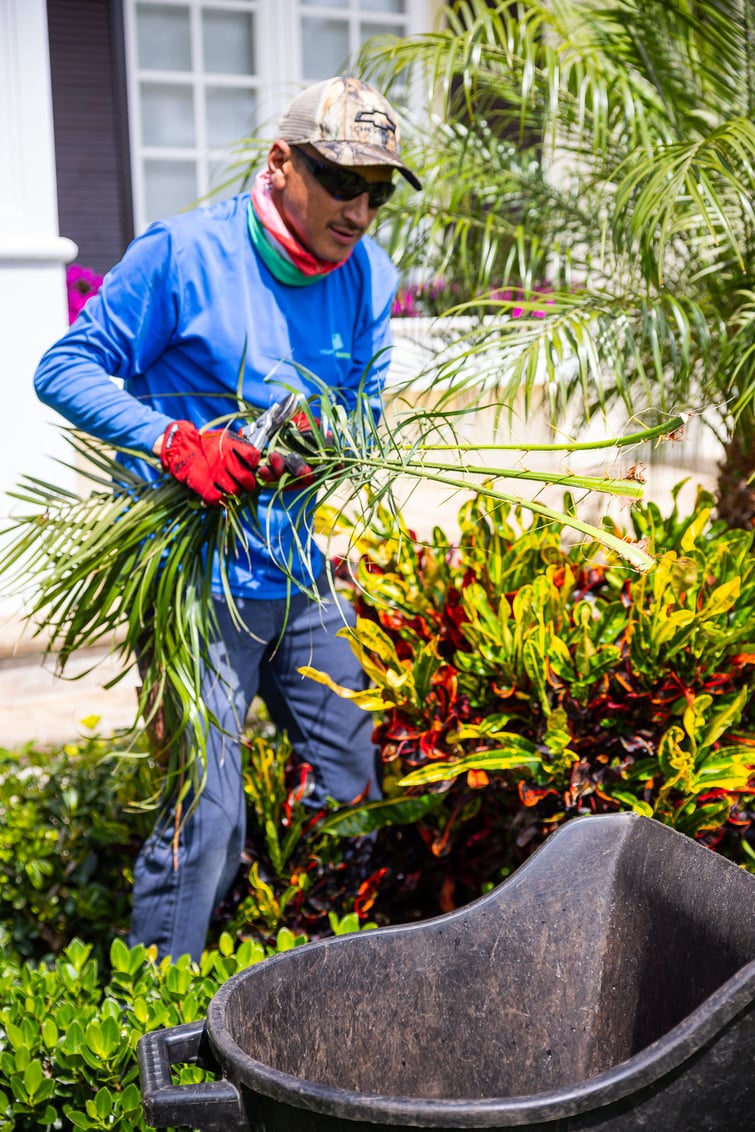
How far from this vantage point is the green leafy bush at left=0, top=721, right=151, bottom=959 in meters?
3.09

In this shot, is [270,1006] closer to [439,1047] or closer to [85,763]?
[439,1047]

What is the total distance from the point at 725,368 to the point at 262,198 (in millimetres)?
1271

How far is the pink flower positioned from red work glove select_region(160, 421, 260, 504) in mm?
4329

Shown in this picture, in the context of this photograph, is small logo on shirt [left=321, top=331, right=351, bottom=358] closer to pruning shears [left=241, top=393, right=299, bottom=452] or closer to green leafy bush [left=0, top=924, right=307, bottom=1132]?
pruning shears [left=241, top=393, right=299, bottom=452]

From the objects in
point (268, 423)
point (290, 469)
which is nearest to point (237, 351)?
point (268, 423)

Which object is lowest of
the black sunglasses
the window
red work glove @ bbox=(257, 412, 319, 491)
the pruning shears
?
red work glove @ bbox=(257, 412, 319, 491)

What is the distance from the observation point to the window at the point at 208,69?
7359mm

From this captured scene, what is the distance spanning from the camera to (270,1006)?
1.61 m

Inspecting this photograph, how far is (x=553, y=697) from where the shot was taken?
254 centimetres

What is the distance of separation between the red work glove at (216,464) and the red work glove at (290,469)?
0.03 metres

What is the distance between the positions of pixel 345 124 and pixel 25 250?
2784 millimetres

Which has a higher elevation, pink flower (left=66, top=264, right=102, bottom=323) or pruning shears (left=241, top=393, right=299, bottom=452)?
pink flower (left=66, top=264, right=102, bottom=323)

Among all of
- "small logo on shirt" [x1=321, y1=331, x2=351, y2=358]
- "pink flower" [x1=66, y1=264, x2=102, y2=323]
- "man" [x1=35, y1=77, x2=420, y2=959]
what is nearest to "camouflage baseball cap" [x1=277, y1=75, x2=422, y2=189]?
"man" [x1=35, y1=77, x2=420, y2=959]

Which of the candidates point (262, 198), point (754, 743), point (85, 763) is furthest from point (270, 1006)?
point (85, 763)
